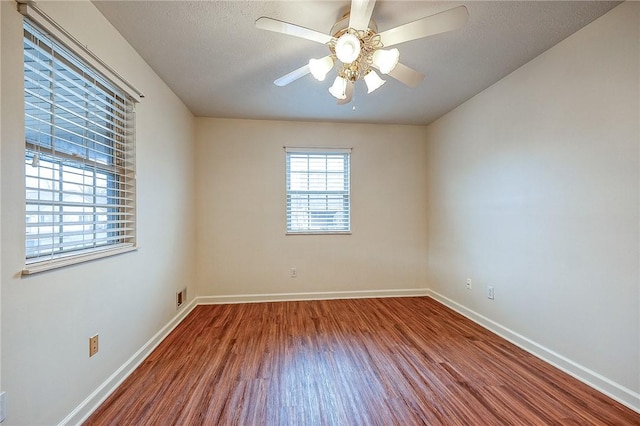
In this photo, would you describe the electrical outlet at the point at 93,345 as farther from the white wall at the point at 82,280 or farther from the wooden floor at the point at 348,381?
the wooden floor at the point at 348,381

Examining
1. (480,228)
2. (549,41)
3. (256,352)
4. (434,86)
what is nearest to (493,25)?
(549,41)

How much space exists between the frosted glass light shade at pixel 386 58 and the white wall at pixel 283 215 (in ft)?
6.46

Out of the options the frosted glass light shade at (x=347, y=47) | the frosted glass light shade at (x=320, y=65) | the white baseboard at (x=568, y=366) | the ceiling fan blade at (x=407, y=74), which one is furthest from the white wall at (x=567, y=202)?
the frosted glass light shade at (x=320, y=65)

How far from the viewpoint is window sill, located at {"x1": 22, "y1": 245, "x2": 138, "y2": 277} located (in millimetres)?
1157

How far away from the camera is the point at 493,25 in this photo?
67.6 inches

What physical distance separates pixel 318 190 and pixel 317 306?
150cm

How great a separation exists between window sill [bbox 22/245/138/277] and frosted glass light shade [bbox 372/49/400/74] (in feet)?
6.66

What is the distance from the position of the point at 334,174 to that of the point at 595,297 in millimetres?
2696

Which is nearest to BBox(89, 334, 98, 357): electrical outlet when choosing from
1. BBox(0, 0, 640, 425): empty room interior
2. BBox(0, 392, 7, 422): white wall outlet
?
BBox(0, 0, 640, 425): empty room interior

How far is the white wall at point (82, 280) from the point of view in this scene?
1.08 meters

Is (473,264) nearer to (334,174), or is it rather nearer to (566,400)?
(566,400)

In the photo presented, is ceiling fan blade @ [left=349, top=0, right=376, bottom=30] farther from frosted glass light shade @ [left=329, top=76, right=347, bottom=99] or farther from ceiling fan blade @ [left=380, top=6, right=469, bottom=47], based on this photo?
frosted glass light shade @ [left=329, top=76, right=347, bottom=99]

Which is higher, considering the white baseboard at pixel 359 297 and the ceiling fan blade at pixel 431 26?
the ceiling fan blade at pixel 431 26

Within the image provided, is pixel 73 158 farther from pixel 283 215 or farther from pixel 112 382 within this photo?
pixel 283 215
